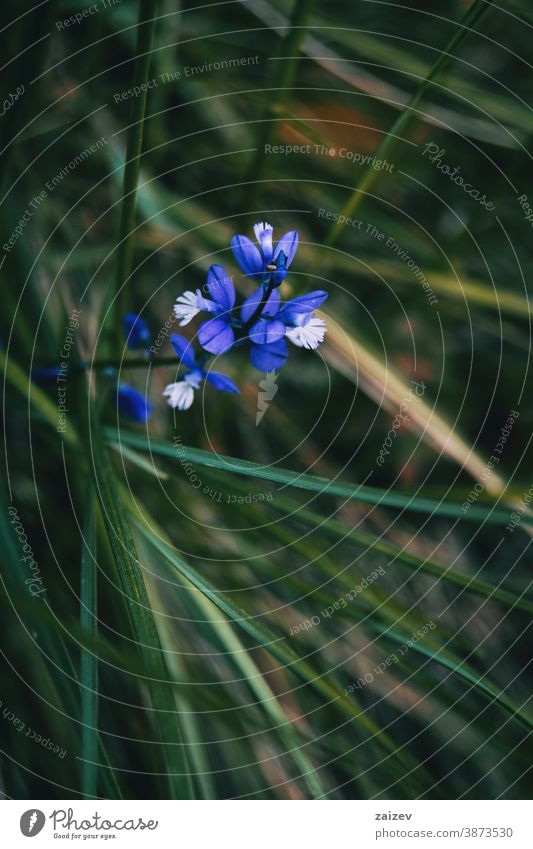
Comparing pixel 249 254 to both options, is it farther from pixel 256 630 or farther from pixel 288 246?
pixel 256 630

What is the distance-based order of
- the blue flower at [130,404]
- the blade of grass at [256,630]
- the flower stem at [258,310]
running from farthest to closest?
the blue flower at [130,404]
the blade of grass at [256,630]
the flower stem at [258,310]

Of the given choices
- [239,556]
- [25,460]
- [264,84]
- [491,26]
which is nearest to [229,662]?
[239,556]

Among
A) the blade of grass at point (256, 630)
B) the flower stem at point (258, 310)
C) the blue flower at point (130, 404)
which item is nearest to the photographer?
the flower stem at point (258, 310)

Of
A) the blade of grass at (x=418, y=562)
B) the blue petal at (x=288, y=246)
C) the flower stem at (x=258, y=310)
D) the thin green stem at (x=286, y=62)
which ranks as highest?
the thin green stem at (x=286, y=62)

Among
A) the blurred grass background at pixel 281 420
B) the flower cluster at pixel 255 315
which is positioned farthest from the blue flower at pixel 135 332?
the flower cluster at pixel 255 315

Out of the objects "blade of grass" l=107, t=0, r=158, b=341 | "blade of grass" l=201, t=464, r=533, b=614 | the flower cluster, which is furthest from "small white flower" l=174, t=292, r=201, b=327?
"blade of grass" l=201, t=464, r=533, b=614

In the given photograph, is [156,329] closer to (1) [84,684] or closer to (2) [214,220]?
(2) [214,220]

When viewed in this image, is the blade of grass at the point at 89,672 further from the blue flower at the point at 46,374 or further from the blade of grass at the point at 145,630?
the blue flower at the point at 46,374
